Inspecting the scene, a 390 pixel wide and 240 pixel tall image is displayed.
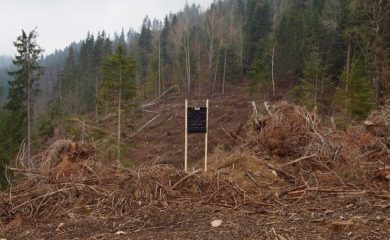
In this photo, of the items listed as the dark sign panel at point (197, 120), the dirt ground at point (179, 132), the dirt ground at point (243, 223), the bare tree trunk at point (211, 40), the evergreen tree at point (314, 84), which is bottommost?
the dirt ground at point (179, 132)

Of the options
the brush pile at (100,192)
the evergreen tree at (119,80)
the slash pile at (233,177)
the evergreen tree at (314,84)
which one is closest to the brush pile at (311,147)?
the slash pile at (233,177)

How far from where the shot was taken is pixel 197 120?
778 centimetres

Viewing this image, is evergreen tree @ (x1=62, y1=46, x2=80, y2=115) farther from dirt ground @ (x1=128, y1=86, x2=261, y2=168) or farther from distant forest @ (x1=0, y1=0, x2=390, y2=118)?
dirt ground @ (x1=128, y1=86, x2=261, y2=168)

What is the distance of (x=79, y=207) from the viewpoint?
251 inches

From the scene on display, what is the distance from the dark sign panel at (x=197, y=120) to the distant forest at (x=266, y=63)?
37.0 feet

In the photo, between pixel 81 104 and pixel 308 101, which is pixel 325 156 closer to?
pixel 308 101

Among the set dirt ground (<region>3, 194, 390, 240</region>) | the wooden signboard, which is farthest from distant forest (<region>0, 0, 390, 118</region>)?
dirt ground (<region>3, 194, 390, 240</region>)

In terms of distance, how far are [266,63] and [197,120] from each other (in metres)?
39.2

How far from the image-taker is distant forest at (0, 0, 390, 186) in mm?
23438

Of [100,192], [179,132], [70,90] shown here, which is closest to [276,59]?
[179,132]

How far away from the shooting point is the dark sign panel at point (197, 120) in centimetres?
771

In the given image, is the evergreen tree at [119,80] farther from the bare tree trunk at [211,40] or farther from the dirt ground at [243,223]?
the bare tree trunk at [211,40]

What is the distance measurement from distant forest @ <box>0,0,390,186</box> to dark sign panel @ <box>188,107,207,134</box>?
11.3 metres

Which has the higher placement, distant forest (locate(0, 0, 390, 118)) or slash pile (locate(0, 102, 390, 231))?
distant forest (locate(0, 0, 390, 118))
